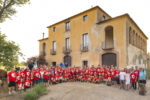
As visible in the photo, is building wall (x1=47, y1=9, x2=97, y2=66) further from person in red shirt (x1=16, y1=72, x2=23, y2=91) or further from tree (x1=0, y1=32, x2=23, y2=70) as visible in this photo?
person in red shirt (x1=16, y1=72, x2=23, y2=91)

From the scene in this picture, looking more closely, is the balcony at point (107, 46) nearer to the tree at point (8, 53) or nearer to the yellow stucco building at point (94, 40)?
the yellow stucco building at point (94, 40)

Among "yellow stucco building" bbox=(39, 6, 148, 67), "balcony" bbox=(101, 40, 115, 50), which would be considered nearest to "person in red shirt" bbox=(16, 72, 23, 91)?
"yellow stucco building" bbox=(39, 6, 148, 67)

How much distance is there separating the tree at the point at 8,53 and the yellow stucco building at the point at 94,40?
9.13 m

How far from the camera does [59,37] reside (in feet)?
74.4

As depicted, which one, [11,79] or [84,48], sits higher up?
[84,48]

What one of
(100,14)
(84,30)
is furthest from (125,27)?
(84,30)

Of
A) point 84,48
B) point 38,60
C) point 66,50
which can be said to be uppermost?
point 84,48

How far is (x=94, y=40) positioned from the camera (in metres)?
17.2

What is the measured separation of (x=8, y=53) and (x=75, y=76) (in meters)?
6.52

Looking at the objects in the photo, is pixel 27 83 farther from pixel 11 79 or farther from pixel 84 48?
pixel 84 48

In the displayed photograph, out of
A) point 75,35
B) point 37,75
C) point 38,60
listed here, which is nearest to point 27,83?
point 37,75

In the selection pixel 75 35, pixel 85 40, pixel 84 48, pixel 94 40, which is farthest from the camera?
pixel 75 35

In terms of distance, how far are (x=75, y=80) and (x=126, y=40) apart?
7.52 metres

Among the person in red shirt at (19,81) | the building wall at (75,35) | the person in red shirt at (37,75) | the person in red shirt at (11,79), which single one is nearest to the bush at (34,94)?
the person in red shirt at (19,81)
